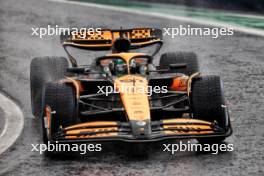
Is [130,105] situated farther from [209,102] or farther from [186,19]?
[186,19]

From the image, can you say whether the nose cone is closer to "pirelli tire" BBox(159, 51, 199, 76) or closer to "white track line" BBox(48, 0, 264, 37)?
"pirelli tire" BBox(159, 51, 199, 76)

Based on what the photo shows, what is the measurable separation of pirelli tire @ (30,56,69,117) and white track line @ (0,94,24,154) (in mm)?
285

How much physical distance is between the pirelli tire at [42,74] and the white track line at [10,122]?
0.29 m

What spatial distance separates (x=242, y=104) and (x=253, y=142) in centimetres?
219

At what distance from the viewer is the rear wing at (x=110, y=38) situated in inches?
433

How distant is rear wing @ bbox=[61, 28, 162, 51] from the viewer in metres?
11.0

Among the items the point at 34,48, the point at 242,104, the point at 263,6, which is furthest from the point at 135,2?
the point at 242,104

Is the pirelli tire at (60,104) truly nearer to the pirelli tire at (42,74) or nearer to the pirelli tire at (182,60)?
the pirelli tire at (42,74)

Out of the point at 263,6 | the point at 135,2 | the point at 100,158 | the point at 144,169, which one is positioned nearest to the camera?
the point at 144,169

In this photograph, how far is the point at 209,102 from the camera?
28.7 feet

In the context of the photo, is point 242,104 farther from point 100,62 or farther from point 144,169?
point 144,169

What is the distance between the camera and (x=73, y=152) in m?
8.55

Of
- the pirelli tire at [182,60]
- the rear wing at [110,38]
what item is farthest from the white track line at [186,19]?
the pirelli tire at [182,60]

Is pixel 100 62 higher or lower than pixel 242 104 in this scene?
higher
